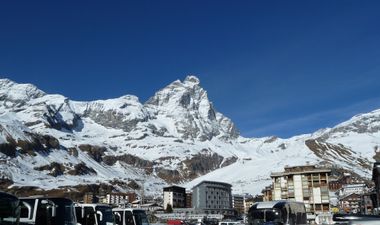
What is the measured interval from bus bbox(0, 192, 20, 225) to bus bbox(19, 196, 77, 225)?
298 centimetres

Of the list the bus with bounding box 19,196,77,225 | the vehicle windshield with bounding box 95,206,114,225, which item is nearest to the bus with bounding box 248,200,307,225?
the vehicle windshield with bounding box 95,206,114,225

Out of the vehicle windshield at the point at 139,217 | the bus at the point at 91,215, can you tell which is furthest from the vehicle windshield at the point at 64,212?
the vehicle windshield at the point at 139,217

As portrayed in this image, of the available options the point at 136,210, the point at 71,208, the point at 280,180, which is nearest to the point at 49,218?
the point at 71,208

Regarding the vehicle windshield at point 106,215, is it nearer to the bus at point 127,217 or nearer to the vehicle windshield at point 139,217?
the bus at point 127,217

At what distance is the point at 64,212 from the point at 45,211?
893mm

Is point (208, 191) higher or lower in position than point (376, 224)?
higher

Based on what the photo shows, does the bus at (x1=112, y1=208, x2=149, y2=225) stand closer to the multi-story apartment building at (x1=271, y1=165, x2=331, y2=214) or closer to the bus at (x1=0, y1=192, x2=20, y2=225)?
the bus at (x1=0, y1=192, x2=20, y2=225)

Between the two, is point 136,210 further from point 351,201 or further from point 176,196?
point 176,196

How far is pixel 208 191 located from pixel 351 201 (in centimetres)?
6717

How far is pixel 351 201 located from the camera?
150 metres

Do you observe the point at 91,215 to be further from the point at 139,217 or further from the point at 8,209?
the point at 8,209

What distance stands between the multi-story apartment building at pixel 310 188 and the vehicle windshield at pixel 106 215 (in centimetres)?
4582

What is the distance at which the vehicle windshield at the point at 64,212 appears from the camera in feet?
56.0

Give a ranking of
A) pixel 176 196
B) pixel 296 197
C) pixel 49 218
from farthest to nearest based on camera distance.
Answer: pixel 176 196
pixel 296 197
pixel 49 218
